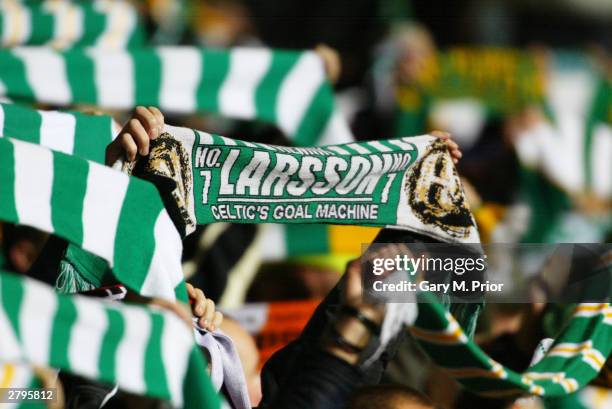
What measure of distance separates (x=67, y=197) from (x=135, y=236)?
121 mm

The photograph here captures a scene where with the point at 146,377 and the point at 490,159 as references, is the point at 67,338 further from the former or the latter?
the point at 490,159

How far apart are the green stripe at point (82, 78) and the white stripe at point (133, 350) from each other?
76.6 inches

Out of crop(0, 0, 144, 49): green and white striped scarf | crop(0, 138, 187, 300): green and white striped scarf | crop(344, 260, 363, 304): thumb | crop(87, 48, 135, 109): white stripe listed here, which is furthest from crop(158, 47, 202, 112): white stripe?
crop(344, 260, 363, 304): thumb

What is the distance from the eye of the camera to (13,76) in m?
3.19

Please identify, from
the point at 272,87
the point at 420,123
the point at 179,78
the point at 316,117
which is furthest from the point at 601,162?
the point at 179,78

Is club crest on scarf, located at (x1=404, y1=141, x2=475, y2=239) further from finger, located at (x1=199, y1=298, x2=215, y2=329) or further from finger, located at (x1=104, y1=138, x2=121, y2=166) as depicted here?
finger, located at (x1=104, y1=138, x2=121, y2=166)

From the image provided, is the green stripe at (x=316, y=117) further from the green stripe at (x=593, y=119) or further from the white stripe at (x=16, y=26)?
the green stripe at (x=593, y=119)

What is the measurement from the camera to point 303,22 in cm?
930

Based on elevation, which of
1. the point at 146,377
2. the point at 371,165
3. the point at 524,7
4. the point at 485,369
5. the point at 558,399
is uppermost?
the point at 371,165

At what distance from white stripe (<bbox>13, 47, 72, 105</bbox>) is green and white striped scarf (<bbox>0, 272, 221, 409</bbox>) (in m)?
1.81

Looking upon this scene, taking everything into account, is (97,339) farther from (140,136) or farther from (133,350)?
(140,136)

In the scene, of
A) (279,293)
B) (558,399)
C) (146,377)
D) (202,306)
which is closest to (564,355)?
(558,399)

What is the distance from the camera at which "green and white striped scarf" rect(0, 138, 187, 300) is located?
167 centimetres

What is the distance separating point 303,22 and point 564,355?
7.43 m
